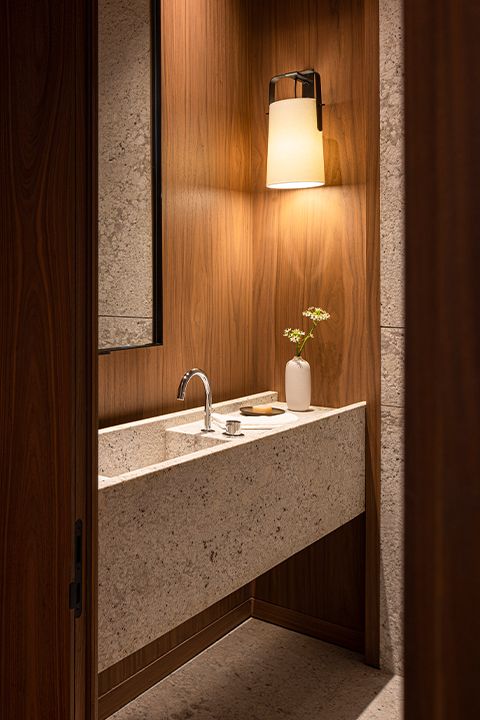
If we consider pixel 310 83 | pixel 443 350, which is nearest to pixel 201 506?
pixel 443 350

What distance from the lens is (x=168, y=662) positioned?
8.32 feet

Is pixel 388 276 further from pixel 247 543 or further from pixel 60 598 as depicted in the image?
pixel 60 598

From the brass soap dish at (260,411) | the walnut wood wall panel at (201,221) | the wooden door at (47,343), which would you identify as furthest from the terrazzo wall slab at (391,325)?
the wooden door at (47,343)

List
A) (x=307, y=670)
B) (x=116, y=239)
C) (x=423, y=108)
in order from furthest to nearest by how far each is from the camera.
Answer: (x=307, y=670) → (x=116, y=239) → (x=423, y=108)

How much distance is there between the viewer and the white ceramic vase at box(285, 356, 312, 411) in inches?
103

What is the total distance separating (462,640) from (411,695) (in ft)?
0.08

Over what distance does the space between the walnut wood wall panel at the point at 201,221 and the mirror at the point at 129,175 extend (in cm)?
11

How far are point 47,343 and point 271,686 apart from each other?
6.48ft

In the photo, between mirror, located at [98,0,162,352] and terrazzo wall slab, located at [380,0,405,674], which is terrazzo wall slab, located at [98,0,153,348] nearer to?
mirror, located at [98,0,162,352]

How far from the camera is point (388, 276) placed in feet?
8.24

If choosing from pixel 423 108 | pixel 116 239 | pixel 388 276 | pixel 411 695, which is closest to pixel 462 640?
pixel 411 695

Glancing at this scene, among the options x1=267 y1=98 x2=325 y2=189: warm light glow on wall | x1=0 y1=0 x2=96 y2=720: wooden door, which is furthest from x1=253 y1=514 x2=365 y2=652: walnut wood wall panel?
x1=0 y1=0 x2=96 y2=720: wooden door

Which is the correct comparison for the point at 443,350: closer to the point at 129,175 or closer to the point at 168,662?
the point at 129,175

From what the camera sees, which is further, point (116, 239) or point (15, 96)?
point (116, 239)
